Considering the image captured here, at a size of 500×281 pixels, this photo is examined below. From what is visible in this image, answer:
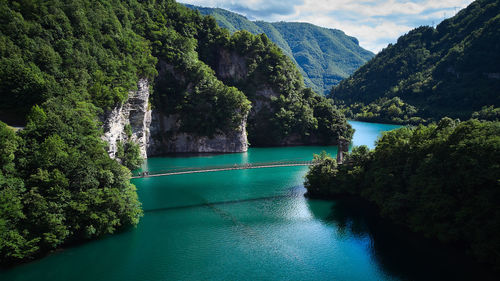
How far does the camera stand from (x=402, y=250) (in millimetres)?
23172

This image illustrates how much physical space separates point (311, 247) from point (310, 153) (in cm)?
3687

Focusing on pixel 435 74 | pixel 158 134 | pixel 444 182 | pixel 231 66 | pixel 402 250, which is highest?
pixel 435 74

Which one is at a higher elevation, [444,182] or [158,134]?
[158,134]

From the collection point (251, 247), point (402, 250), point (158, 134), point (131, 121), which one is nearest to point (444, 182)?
point (402, 250)

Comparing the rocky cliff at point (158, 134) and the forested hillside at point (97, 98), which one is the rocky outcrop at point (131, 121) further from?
the forested hillside at point (97, 98)

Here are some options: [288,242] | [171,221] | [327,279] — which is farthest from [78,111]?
[327,279]

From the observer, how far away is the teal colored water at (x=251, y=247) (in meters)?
20.3

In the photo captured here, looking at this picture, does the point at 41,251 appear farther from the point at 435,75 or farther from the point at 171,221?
the point at 435,75

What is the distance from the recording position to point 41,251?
835 inches

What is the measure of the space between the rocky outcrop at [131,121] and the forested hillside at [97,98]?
4.65 feet

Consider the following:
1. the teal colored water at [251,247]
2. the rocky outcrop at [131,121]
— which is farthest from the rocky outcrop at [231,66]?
the teal colored water at [251,247]

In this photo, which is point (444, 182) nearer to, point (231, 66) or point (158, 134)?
point (158, 134)

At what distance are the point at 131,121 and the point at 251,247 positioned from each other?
3261 centimetres

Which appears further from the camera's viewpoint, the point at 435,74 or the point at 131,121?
the point at 435,74
